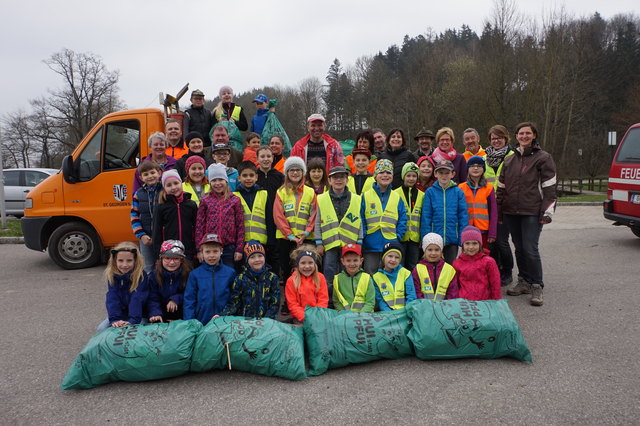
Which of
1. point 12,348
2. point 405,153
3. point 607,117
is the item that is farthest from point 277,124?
point 607,117

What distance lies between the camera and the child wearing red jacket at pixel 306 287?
13.2ft

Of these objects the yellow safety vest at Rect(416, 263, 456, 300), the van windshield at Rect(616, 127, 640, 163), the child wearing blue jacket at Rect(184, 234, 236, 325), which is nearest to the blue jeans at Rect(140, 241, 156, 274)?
the child wearing blue jacket at Rect(184, 234, 236, 325)

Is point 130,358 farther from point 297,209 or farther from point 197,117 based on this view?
point 197,117

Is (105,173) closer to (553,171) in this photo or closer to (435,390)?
(435,390)

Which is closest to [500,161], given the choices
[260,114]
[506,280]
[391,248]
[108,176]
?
[506,280]

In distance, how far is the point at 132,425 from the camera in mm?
2666

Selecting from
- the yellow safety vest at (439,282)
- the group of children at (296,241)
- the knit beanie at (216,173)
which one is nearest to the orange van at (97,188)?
the group of children at (296,241)

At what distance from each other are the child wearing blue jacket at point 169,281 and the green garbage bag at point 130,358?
631 millimetres

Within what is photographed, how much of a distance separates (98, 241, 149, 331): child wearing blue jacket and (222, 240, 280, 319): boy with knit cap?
0.76 metres

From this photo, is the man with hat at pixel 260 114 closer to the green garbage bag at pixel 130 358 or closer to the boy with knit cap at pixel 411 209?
the boy with knit cap at pixel 411 209

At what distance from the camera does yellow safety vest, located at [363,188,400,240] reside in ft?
14.9

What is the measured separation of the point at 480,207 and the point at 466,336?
203cm

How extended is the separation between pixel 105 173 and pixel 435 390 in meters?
5.92

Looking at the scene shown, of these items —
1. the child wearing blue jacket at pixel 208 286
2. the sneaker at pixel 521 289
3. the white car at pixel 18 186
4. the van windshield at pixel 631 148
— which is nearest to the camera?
the child wearing blue jacket at pixel 208 286
